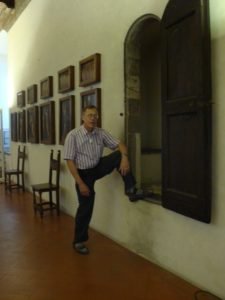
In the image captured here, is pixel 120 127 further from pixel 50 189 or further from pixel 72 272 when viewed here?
pixel 50 189

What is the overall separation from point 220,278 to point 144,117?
2.67 metres

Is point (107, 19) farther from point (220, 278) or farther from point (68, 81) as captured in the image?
point (220, 278)

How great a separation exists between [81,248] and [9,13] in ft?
21.1

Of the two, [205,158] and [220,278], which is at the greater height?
[205,158]

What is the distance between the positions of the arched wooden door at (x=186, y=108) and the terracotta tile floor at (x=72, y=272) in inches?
24.8

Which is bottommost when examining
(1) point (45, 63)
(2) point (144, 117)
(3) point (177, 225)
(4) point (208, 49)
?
(3) point (177, 225)

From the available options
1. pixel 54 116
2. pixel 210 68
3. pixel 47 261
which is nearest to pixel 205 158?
pixel 210 68

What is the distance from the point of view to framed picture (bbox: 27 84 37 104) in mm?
6422

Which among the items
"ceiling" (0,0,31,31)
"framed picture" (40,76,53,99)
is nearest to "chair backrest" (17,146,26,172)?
"framed picture" (40,76,53,99)

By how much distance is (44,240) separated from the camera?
3918 millimetres

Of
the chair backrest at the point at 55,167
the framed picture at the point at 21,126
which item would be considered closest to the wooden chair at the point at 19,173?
the framed picture at the point at 21,126

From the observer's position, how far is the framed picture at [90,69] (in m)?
3.97

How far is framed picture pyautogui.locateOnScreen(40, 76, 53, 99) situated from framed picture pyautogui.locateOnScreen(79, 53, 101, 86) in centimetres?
129

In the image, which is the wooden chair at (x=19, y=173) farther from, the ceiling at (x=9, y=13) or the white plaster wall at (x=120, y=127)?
the ceiling at (x=9, y=13)
